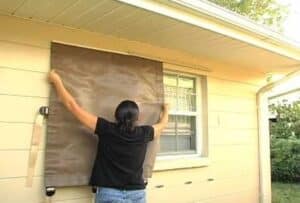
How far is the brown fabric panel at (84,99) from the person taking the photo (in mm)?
3869

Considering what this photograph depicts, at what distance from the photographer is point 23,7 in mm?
3428

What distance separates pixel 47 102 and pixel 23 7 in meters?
0.94

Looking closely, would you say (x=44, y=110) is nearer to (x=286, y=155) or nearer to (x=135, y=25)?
(x=135, y=25)

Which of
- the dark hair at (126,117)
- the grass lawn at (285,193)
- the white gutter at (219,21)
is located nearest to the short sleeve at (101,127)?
the dark hair at (126,117)

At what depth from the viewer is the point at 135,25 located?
4.00 meters

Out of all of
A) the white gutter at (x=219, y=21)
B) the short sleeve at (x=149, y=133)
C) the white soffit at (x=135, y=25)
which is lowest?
the short sleeve at (x=149, y=133)

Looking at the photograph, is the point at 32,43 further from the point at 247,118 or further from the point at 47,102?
the point at 247,118

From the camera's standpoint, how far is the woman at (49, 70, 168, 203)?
3670 millimetres

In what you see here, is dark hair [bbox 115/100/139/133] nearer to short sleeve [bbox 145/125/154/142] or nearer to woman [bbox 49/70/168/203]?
woman [bbox 49/70/168/203]

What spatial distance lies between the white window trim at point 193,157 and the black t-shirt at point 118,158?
1054 millimetres

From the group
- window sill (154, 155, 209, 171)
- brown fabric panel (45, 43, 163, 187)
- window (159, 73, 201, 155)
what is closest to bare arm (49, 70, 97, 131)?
brown fabric panel (45, 43, 163, 187)

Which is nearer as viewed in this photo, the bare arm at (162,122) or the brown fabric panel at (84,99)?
the brown fabric panel at (84,99)

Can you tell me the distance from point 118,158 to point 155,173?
1.27 metres

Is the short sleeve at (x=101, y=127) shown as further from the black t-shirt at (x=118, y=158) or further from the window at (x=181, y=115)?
the window at (x=181, y=115)
